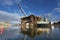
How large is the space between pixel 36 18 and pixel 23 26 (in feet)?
22.8

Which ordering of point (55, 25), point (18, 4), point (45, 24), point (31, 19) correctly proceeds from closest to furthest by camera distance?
point (31, 19)
point (45, 24)
point (18, 4)
point (55, 25)

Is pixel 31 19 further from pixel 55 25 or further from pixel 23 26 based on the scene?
pixel 55 25

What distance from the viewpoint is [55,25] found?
314 ft

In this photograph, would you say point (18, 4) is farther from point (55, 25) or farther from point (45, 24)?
point (55, 25)

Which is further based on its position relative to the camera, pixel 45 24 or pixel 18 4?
pixel 18 4

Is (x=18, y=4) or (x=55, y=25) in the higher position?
(x=18, y=4)

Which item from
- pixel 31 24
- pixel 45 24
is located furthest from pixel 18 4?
pixel 31 24

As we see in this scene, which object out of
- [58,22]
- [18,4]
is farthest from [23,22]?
[58,22]

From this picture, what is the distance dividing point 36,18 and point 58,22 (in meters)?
31.4

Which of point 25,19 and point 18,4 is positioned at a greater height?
point 18,4

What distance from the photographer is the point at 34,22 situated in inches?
2516

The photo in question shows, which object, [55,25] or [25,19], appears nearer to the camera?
[25,19]

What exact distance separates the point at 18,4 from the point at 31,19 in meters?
28.5

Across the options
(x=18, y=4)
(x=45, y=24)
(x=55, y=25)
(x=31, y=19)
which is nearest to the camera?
(x=31, y=19)
